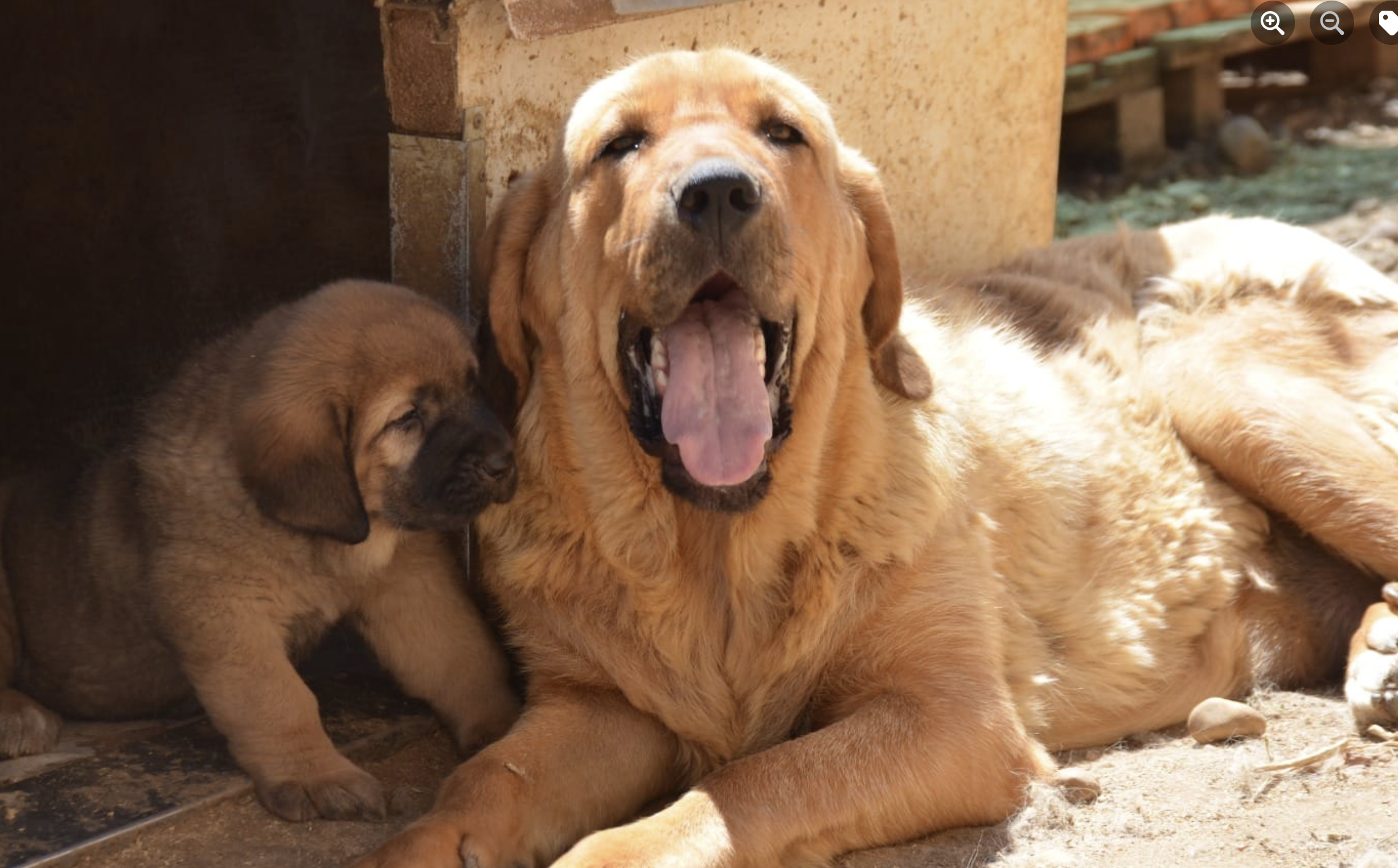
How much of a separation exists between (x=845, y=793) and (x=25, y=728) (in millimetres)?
2102

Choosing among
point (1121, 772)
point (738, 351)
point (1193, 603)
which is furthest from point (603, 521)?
point (1193, 603)

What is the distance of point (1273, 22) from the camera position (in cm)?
1047

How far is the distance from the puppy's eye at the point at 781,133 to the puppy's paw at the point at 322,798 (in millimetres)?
1805

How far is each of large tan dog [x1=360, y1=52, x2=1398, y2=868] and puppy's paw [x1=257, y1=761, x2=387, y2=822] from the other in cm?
21

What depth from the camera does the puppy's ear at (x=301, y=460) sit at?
3863 millimetres

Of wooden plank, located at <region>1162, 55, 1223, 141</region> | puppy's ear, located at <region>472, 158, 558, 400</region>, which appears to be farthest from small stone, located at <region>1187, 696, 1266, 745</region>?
wooden plank, located at <region>1162, 55, 1223, 141</region>

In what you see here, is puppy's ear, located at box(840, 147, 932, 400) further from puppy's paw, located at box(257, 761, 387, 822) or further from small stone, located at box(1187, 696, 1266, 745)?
puppy's paw, located at box(257, 761, 387, 822)

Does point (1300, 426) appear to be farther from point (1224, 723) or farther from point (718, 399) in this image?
point (718, 399)

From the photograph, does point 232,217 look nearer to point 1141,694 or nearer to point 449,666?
point 449,666

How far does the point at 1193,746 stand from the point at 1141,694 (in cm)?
24

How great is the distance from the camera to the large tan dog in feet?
12.2

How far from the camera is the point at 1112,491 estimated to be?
4.68 metres

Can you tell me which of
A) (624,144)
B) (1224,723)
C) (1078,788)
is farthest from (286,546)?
(1224,723)

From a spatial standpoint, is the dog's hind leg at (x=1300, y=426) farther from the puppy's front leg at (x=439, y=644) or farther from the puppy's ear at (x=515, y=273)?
the puppy's front leg at (x=439, y=644)
